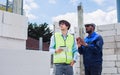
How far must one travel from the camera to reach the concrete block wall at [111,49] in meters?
5.38

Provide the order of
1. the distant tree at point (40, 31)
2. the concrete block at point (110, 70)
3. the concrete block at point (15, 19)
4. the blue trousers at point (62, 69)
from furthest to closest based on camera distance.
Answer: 1. the distant tree at point (40, 31)
2. the concrete block at point (110, 70)
3. the concrete block at point (15, 19)
4. the blue trousers at point (62, 69)

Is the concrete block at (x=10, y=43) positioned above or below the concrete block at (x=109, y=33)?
below

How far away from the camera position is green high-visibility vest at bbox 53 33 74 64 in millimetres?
3605

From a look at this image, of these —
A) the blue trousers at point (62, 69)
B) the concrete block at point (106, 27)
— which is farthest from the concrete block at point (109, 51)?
the blue trousers at point (62, 69)

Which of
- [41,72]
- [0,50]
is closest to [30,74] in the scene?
[41,72]

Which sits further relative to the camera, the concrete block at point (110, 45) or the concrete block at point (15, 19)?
the concrete block at point (110, 45)

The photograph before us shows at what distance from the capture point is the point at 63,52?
11.9 ft

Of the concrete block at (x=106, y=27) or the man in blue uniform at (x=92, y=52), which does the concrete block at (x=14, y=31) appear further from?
the concrete block at (x=106, y=27)

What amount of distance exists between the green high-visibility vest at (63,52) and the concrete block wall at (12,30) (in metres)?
0.54

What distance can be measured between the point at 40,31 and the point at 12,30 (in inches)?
1121

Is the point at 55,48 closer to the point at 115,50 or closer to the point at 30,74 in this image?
the point at 30,74

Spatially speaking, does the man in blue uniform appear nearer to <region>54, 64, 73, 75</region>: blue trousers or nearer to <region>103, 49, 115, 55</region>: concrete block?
<region>54, 64, 73, 75</region>: blue trousers

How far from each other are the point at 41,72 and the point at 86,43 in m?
0.81

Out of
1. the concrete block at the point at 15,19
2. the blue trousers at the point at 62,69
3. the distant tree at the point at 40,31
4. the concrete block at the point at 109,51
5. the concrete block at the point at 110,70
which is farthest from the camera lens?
the distant tree at the point at 40,31
